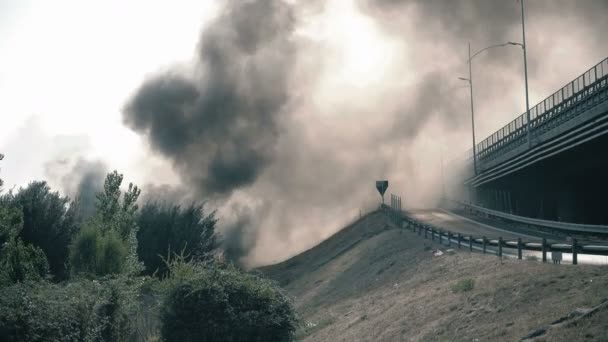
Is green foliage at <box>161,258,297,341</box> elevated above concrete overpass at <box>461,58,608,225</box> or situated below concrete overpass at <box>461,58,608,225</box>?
below

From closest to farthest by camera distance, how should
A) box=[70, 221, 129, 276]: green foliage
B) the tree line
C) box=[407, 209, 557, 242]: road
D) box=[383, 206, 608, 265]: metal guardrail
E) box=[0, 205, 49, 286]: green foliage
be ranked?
the tree line < box=[383, 206, 608, 265]: metal guardrail < box=[0, 205, 49, 286]: green foliage < box=[70, 221, 129, 276]: green foliage < box=[407, 209, 557, 242]: road

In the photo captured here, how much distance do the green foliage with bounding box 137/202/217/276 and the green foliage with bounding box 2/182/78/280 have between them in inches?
277

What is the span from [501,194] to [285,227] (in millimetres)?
26161

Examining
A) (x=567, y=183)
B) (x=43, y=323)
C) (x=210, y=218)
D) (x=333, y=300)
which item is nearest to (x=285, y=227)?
(x=210, y=218)

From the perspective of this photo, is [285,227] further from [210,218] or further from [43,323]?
[43,323]

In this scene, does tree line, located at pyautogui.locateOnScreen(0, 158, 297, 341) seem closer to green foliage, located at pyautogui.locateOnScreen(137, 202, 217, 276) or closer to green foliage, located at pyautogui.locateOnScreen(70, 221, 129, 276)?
green foliage, located at pyautogui.locateOnScreen(70, 221, 129, 276)

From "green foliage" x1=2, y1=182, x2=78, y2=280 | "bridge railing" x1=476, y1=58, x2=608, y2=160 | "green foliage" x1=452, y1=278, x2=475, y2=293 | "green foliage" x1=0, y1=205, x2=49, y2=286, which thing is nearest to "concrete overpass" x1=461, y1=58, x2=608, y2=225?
"bridge railing" x1=476, y1=58, x2=608, y2=160

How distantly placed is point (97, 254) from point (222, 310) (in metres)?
13.6

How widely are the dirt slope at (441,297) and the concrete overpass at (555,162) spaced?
1243 centimetres

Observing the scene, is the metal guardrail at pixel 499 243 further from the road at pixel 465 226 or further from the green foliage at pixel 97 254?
the green foliage at pixel 97 254

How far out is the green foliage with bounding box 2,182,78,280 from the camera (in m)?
59.3

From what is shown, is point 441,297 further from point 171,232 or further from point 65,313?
point 171,232

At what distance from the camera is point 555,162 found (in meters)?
63.1

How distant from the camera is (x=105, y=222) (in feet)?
142
